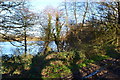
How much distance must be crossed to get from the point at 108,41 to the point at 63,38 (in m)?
1.27

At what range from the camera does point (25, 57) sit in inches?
165

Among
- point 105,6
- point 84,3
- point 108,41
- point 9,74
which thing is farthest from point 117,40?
point 9,74

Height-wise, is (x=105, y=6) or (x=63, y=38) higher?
(x=105, y=6)

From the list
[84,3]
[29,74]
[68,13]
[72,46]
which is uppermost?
[84,3]

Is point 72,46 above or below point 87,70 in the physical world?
above

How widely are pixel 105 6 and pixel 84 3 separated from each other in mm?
637

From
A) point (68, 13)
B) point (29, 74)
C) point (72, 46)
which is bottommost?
point (29, 74)

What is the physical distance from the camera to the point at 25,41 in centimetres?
428

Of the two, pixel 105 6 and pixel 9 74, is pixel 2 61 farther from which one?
pixel 105 6

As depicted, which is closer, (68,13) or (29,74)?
(29,74)

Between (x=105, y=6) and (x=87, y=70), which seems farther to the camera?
(x=105, y=6)

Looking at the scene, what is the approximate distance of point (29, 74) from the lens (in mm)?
4102

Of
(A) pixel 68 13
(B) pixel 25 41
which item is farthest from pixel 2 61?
(A) pixel 68 13

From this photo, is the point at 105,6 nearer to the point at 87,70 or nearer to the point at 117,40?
the point at 117,40
